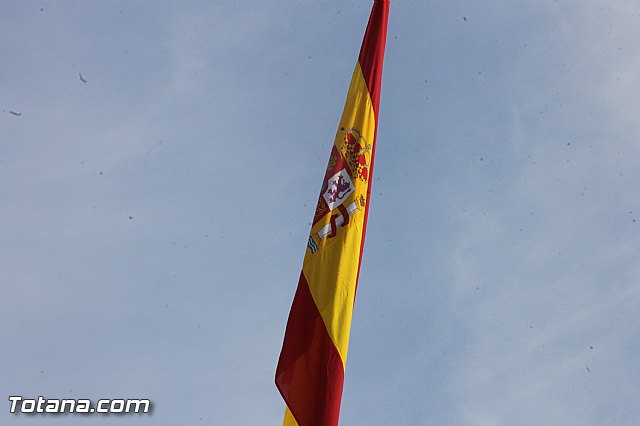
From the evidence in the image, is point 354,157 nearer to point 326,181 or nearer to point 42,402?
point 326,181

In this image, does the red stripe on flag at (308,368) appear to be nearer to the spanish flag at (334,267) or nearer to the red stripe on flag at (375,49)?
the spanish flag at (334,267)

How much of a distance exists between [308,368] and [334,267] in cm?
105

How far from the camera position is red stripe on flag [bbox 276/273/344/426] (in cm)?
727

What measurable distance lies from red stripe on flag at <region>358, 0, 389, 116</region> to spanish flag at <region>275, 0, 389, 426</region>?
1cm

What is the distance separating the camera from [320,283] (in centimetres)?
795

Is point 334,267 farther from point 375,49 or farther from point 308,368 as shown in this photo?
point 375,49

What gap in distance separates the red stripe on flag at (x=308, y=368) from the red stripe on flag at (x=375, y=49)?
8.21 ft

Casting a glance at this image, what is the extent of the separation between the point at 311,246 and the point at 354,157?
A: 1159 mm

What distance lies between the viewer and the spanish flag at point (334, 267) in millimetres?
7434

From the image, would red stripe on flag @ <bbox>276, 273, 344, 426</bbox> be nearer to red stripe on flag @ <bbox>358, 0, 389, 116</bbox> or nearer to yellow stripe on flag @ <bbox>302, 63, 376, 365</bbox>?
yellow stripe on flag @ <bbox>302, 63, 376, 365</bbox>

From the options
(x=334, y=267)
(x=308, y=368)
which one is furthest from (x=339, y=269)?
(x=308, y=368)

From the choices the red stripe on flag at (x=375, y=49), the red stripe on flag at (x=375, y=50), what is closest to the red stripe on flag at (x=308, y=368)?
the red stripe on flag at (x=375, y=50)

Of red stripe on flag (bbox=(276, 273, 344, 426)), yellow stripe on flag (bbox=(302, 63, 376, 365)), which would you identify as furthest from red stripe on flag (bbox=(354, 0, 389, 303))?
red stripe on flag (bbox=(276, 273, 344, 426))

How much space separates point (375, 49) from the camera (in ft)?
30.7
